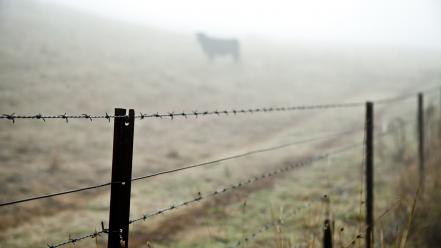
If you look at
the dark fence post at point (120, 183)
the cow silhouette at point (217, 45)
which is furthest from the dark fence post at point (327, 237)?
the cow silhouette at point (217, 45)

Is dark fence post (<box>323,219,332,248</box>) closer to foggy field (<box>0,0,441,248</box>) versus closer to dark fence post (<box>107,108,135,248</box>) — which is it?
foggy field (<box>0,0,441,248</box>)

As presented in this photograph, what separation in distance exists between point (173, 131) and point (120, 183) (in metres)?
11.1

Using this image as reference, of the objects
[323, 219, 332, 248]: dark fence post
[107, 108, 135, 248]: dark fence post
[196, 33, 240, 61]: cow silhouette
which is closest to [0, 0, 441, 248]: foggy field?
[323, 219, 332, 248]: dark fence post

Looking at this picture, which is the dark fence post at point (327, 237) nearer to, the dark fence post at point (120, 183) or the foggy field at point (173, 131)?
the foggy field at point (173, 131)

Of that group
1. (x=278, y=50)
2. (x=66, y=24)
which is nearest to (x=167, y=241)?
(x=66, y=24)

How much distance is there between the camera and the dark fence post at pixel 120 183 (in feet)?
7.07

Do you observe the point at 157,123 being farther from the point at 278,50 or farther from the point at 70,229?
the point at 278,50

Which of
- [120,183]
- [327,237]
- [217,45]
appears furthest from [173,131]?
[217,45]

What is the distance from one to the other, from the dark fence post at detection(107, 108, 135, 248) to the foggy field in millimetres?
981

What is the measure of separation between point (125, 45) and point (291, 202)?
76.5ft

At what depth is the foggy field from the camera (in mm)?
6426

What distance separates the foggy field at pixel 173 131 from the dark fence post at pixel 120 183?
981 mm

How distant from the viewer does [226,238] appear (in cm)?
580

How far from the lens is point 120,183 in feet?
7.09
